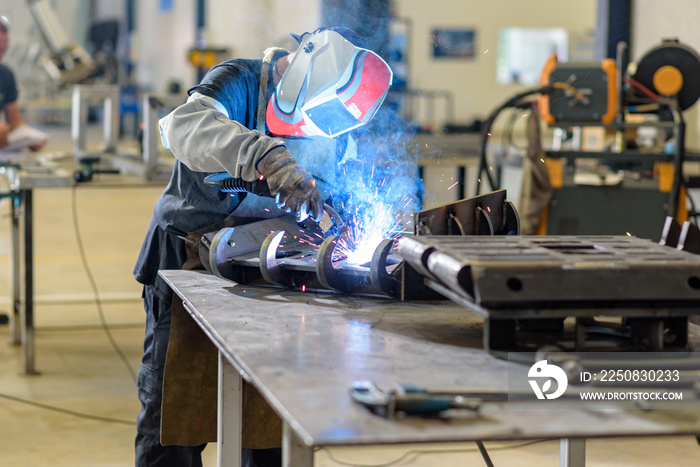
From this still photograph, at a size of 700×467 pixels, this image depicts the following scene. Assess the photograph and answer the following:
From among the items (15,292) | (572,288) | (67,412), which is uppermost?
(572,288)

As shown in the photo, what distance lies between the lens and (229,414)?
1.22 meters

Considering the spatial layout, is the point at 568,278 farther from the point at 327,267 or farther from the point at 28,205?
the point at 28,205

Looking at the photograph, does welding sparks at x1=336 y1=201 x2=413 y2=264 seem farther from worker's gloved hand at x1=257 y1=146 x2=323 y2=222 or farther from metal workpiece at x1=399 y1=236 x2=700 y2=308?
metal workpiece at x1=399 y1=236 x2=700 y2=308

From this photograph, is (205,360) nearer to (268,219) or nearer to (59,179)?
Result: (268,219)

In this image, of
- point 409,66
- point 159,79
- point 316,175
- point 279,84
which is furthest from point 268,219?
point 159,79

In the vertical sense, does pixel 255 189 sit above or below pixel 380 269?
above

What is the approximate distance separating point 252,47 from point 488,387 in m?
9.10

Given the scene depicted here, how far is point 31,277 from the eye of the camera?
301cm

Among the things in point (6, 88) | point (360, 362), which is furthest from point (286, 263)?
point (6, 88)

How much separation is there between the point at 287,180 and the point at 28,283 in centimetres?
198

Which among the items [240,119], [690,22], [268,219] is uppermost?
[690,22]

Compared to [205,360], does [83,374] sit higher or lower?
lower

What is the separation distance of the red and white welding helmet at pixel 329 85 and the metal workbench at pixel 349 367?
35 cm

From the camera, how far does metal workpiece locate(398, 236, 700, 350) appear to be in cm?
101
